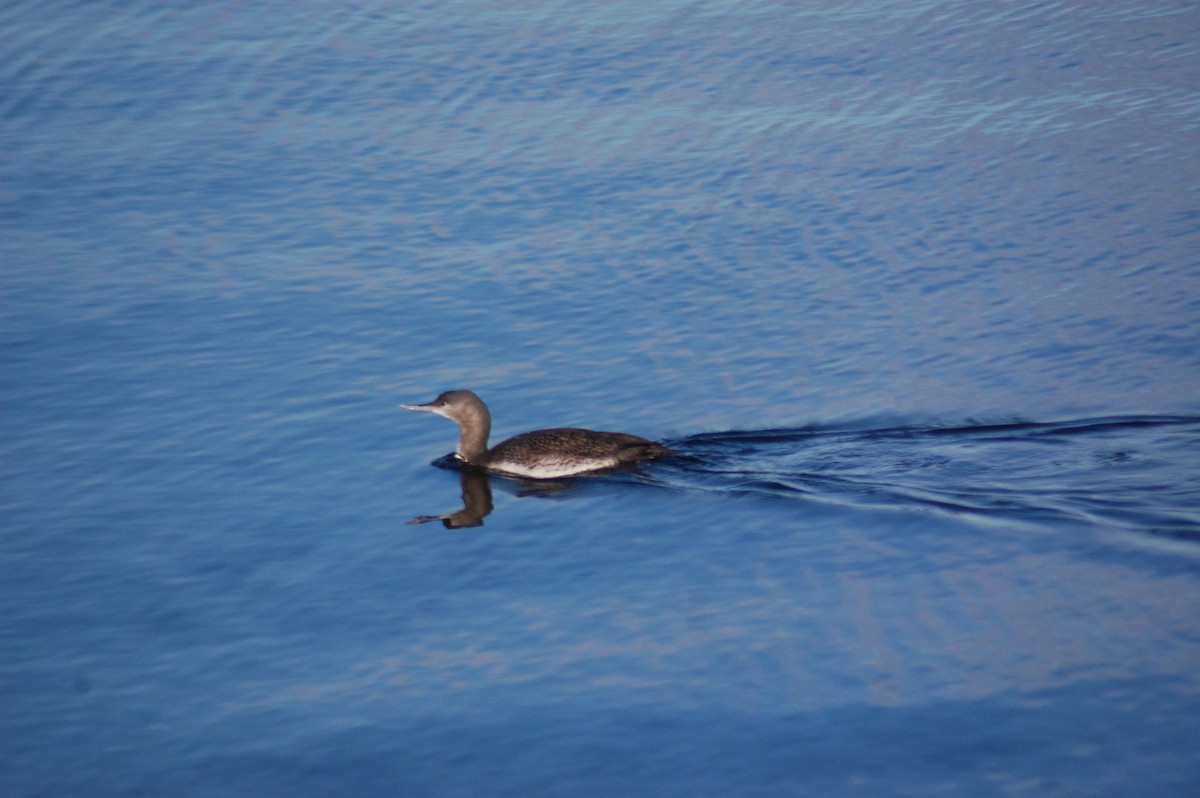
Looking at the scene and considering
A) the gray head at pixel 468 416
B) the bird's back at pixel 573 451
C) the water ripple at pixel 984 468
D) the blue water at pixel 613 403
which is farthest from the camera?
the gray head at pixel 468 416

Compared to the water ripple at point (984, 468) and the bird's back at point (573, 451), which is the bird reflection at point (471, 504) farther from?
the water ripple at point (984, 468)

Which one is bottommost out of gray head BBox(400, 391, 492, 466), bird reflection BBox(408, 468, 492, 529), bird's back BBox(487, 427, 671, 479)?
bird reflection BBox(408, 468, 492, 529)

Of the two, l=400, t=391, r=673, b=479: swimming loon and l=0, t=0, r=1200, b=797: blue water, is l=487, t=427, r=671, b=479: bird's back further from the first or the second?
l=0, t=0, r=1200, b=797: blue water

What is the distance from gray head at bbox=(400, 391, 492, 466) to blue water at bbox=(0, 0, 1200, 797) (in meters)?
0.34

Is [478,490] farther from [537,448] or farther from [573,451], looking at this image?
[573,451]

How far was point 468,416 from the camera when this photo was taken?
49.5 ft

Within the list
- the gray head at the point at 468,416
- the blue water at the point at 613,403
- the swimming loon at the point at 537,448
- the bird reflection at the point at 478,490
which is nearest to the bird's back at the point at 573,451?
the swimming loon at the point at 537,448

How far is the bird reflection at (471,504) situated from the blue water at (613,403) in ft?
0.19

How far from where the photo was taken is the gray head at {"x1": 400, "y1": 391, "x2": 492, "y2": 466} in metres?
15.0

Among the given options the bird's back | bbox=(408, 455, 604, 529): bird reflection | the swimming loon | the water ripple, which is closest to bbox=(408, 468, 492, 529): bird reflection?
bbox=(408, 455, 604, 529): bird reflection

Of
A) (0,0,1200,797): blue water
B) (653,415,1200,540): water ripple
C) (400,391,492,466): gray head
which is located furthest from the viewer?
(400,391,492,466): gray head

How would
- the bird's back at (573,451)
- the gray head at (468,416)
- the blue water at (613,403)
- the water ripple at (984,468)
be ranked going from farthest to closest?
the gray head at (468,416), the bird's back at (573,451), the water ripple at (984,468), the blue water at (613,403)

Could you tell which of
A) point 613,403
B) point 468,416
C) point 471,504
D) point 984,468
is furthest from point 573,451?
point 984,468

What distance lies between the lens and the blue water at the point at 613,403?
34.4ft
